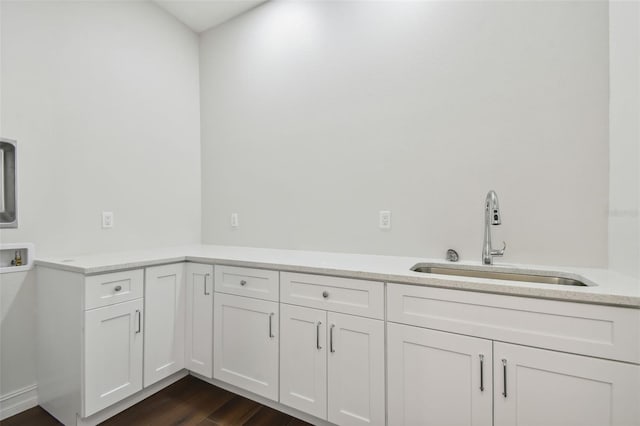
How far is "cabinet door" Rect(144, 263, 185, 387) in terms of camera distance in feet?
6.12

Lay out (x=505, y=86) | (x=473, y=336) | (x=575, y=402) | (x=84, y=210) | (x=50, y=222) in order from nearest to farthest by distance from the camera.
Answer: (x=575, y=402), (x=473, y=336), (x=505, y=86), (x=50, y=222), (x=84, y=210)

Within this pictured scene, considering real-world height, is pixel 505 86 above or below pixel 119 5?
below

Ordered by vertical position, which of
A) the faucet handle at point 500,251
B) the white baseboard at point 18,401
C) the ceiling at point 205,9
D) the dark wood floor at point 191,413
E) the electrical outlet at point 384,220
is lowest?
the dark wood floor at point 191,413

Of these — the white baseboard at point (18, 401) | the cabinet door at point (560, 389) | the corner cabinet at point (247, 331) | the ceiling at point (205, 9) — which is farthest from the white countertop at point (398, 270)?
the ceiling at point (205, 9)

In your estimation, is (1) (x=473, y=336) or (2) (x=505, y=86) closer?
(1) (x=473, y=336)

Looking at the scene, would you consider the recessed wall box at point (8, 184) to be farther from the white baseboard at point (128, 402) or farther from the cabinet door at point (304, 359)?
the cabinet door at point (304, 359)

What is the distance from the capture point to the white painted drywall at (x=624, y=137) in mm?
1280

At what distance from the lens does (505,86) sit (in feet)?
5.48

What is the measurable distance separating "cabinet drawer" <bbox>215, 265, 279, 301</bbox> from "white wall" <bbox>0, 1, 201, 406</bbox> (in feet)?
2.98

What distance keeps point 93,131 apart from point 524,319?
2680 millimetres

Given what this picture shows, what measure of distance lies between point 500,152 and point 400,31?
983mm

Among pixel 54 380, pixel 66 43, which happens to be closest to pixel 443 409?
pixel 54 380

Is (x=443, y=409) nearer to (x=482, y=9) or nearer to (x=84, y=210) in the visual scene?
(x=482, y=9)

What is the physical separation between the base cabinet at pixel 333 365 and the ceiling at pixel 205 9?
241 centimetres
